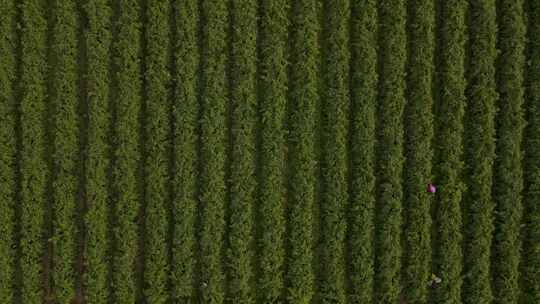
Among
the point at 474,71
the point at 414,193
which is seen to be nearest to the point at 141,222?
the point at 414,193

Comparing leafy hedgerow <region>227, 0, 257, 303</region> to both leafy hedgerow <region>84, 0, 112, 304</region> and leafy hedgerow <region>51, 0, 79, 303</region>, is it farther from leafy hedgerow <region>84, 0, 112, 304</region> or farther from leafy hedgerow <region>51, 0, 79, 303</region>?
leafy hedgerow <region>51, 0, 79, 303</region>

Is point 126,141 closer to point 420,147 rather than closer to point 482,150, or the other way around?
point 420,147

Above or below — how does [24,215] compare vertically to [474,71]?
below

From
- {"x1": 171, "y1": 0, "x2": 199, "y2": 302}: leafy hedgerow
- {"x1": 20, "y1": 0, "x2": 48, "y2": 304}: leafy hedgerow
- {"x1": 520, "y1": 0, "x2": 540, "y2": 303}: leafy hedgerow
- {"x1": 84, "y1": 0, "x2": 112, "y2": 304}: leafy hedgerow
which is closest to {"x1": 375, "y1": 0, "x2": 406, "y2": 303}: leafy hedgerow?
{"x1": 520, "y1": 0, "x2": 540, "y2": 303}: leafy hedgerow

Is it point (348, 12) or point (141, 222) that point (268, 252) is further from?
point (348, 12)

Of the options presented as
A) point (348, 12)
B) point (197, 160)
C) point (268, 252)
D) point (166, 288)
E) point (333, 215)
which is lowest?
point (166, 288)

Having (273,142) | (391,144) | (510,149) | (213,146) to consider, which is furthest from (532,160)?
(213,146)
